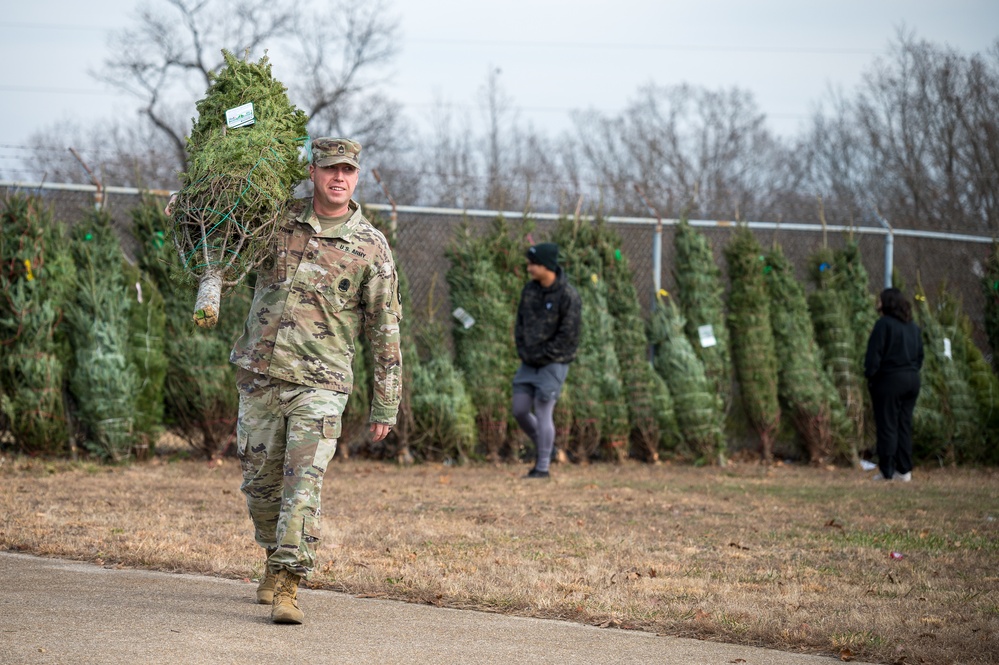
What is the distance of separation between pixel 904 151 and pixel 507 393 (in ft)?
70.9

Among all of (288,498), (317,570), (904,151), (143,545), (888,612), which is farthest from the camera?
(904,151)

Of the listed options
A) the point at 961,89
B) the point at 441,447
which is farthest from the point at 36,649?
the point at 961,89

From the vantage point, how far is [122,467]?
1112cm

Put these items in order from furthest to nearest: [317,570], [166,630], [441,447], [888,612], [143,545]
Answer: [441,447] < [143,545] < [317,570] < [888,612] < [166,630]

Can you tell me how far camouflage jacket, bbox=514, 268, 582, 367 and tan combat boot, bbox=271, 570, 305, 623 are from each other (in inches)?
244

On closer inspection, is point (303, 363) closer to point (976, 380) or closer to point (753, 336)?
point (753, 336)

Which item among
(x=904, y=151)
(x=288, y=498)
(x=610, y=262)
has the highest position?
(x=904, y=151)

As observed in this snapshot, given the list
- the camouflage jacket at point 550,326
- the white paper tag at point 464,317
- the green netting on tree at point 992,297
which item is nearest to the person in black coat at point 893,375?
the green netting on tree at point 992,297

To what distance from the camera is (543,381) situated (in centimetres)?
1115

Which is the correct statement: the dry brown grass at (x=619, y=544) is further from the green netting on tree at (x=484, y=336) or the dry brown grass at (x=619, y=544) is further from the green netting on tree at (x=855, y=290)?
the green netting on tree at (x=855, y=290)

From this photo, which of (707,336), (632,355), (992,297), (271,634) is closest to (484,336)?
(632,355)

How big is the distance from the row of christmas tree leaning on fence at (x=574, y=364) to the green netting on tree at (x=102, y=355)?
0.06ft

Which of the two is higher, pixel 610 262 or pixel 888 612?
pixel 610 262

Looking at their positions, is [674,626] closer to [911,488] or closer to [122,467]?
[911,488]
